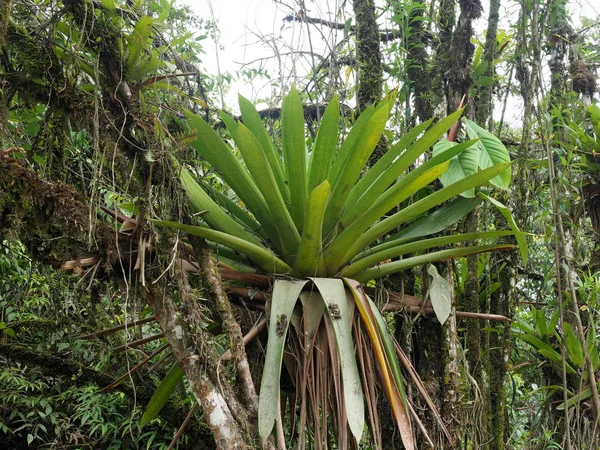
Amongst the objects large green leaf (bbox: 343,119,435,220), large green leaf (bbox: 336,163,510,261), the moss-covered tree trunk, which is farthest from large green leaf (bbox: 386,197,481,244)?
the moss-covered tree trunk

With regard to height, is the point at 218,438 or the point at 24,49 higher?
the point at 24,49

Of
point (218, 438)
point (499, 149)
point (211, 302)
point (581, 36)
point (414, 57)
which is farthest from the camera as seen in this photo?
point (581, 36)

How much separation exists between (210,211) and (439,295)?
0.93 m

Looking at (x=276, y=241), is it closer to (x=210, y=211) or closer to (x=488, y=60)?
(x=210, y=211)

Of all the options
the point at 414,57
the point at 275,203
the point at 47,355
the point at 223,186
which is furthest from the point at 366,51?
the point at 47,355

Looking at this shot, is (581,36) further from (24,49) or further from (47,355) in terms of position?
(47,355)

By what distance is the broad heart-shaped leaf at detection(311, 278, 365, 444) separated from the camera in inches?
61.8

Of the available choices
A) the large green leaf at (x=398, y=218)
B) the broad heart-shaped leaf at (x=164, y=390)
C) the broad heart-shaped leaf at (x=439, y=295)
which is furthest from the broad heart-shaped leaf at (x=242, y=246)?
the broad heart-shaped leaf at (x=439, y=295)

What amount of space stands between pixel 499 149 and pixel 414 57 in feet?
3.24

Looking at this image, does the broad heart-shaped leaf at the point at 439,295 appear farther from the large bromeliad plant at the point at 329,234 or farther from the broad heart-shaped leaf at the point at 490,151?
the broad heart-shaped leaf at the point at 490,151

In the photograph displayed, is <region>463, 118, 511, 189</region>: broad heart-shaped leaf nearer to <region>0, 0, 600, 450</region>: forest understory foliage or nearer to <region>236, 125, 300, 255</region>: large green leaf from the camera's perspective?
<region>0, 0, 600, 450</region>: forest understory foliage

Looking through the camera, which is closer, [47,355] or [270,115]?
[47,355]

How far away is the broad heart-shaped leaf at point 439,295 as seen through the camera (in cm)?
200

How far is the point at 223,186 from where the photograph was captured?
9.70ft
